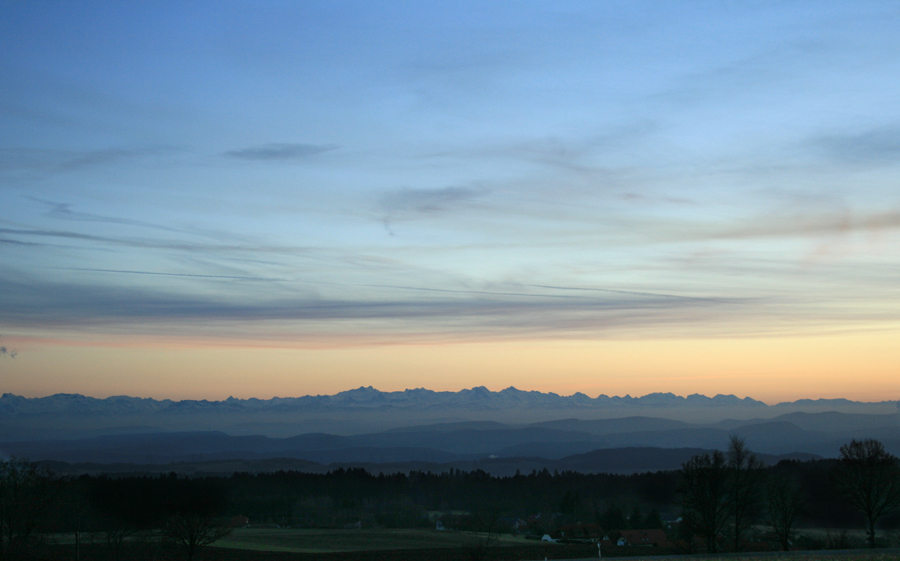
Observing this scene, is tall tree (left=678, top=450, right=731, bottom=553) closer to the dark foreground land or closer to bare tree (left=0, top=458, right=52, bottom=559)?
the dark foreground land

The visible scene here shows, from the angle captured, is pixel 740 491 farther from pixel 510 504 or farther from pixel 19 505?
pixel 510 504

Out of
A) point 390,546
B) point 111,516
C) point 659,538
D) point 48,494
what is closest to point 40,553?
point 48,494

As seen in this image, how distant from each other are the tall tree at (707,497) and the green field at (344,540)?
32.2m

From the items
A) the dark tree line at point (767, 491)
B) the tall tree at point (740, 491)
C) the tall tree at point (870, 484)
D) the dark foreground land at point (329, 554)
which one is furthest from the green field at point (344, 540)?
the tall tree at point (870, 484)

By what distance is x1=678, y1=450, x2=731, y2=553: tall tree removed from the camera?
2576 inches

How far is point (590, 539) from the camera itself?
111812mm

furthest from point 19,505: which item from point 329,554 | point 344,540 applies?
point 344,540

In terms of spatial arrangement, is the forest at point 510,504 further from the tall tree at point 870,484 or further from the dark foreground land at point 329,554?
the dark foreground land at point 329,554

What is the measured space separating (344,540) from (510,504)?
2843 inches

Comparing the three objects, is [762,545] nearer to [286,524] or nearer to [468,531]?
[468,531]

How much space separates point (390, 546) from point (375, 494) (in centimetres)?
→ 9229

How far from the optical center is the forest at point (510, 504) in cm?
6091

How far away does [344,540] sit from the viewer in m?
107

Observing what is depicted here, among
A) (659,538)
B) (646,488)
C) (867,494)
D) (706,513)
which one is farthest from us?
(646,488)
